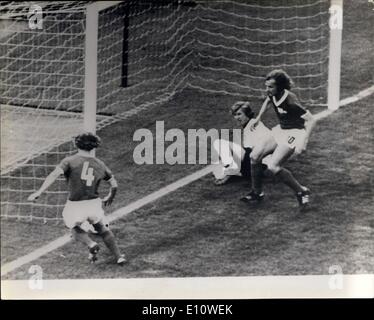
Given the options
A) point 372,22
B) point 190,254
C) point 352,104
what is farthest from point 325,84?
point 190,254

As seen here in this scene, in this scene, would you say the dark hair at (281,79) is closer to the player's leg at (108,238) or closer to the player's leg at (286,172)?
the player's leg at (286,172)

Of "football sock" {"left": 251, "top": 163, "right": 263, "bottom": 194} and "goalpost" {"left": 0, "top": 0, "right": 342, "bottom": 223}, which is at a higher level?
"goalpost" {"left": 0, "top": 0, "right": 342, "bottom": 223}

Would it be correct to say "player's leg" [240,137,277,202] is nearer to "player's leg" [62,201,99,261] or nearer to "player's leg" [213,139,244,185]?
"player's leg" [213,139,244,185]

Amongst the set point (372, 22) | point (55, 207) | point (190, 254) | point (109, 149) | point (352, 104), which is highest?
point (372, 22)

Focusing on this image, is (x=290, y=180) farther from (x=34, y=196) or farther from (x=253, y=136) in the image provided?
(x=34, y=196)

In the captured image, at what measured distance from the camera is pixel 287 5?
9.66ft

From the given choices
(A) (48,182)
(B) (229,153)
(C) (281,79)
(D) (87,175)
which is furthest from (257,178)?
(A) (48,182)

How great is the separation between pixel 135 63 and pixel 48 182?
603 millimetres

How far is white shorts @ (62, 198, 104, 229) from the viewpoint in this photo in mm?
2822

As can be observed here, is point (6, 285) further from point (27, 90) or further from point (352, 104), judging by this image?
point (352, 104)

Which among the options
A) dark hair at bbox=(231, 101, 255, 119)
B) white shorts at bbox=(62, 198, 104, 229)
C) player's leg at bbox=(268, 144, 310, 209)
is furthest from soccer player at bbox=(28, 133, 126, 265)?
player's leg at bbox=(268, 144, 310, 209)

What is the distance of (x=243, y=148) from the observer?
2.88 m

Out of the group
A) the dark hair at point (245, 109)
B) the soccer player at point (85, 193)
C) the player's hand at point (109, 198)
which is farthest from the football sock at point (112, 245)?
the dark hair at point (245, 109)
